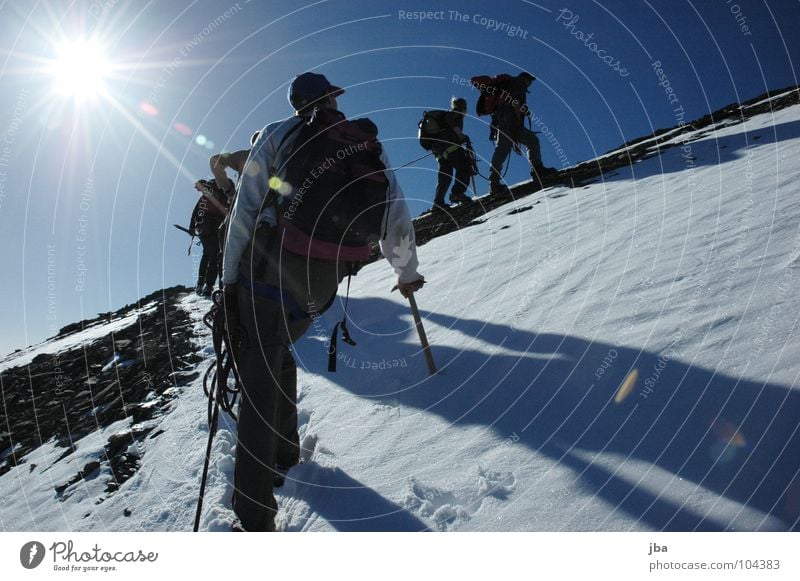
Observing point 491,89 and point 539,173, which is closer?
point 491,89

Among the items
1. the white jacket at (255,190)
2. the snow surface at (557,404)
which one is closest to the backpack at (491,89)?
the snow surface at (557,404)

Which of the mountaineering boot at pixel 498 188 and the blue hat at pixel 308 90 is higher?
the mountaineering boot at pixel 498 188

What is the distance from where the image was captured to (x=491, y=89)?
30.1 feet

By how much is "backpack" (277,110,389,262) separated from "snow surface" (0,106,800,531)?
52.8 inches

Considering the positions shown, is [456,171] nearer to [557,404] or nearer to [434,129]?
[434,129]

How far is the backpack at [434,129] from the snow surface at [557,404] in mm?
4492

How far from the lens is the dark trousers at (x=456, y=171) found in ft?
32.1

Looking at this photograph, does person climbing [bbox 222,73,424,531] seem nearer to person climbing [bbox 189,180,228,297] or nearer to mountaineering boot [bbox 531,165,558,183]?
person climbing [bbox 189,180,228,297]

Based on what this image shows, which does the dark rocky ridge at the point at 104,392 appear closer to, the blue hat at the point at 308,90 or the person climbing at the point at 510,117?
the blue hat at the point at 308,90

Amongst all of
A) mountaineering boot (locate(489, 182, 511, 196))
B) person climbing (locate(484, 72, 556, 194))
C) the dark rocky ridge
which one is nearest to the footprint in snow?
the dark rocky ridge

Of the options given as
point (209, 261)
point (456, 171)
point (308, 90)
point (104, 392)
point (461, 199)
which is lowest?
point (104, 392)

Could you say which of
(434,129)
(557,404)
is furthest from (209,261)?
(557,404)

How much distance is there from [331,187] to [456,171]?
8237 millimetres
